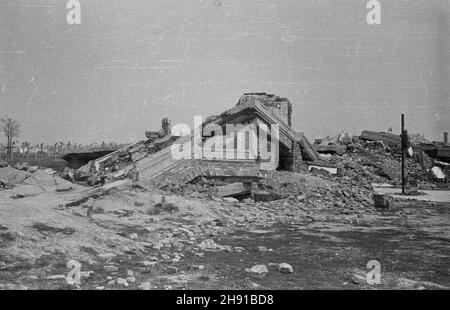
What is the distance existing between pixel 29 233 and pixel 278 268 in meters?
2.94

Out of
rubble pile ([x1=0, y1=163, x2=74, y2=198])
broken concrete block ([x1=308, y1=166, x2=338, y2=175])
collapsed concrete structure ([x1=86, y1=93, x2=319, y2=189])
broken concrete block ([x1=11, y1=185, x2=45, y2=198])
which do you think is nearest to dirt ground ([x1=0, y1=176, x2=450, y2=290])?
broken concrete block ([x1=11, y1=185, x2=45, y2=198])

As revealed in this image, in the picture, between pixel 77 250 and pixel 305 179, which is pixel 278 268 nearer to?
pixel 77 250

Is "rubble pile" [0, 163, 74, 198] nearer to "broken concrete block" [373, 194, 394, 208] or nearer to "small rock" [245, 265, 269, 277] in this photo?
"small rock" [245, 265, 269, 277]

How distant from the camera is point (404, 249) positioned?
5621mm

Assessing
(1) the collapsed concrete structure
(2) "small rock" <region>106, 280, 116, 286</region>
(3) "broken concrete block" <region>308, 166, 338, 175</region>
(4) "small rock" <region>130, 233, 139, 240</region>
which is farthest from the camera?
(3) "broken concrete block" <region>308, 166, 338, 175</region>

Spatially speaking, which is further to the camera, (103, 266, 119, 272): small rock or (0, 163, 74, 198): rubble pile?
(0, 163, 74, 198): rubble pile

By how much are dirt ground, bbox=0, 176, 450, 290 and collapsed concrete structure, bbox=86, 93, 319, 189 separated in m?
2.32

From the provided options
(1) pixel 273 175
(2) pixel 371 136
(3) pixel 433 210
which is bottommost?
(3) pixel 433 210

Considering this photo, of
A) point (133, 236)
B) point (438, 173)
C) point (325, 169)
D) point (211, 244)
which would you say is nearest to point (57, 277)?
point (133, 236)

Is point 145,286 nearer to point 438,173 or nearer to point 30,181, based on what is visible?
point 30,181

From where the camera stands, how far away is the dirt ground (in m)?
3.90

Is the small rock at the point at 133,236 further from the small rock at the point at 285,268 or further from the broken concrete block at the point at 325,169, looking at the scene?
the broken concrete block at the point at 325,169

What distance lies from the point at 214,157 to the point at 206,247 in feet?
21.7
